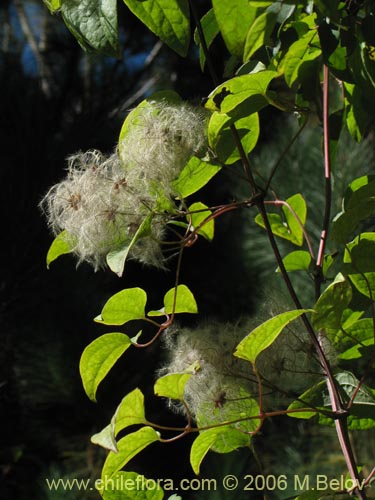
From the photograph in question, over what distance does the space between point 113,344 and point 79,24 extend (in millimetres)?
153

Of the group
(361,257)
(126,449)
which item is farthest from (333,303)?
(126,449)

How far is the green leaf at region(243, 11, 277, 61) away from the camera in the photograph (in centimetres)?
25

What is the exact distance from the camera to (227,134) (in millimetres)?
331

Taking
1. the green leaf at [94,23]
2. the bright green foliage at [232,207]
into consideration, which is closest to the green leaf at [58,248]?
the bright green foliage at [232,207]

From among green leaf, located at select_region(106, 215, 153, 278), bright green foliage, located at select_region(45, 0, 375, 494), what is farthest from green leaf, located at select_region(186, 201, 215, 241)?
green leaf, located at select_region(106, 215, 153, 278)

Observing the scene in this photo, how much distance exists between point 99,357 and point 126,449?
0.05m

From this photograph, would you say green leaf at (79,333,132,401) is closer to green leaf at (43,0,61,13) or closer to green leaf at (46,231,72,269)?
green leaf at (46,231,72,269)

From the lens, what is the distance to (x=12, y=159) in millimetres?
1062

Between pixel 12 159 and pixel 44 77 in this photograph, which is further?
pixel 44 77

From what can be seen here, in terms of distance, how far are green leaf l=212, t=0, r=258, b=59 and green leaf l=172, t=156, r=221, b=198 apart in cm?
8

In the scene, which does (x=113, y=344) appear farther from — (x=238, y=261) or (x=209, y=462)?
(x=238, y=261)

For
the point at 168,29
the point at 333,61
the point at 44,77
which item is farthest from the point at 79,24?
the point at 44,77

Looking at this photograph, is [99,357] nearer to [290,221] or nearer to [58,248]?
[58,248]

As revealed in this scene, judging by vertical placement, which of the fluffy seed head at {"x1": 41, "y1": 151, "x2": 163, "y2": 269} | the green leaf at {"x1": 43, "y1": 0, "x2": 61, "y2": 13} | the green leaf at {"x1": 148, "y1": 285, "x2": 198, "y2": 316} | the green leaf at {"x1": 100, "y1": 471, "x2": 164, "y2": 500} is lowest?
the green leaf at {"x1": 100, "y1": 471, "x2": 164, "y2": 500}
